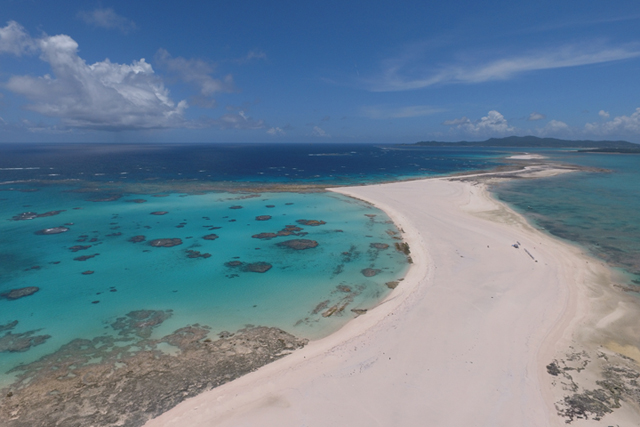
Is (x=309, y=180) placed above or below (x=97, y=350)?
above

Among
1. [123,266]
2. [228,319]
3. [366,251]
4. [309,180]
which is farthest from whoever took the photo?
[309,180]

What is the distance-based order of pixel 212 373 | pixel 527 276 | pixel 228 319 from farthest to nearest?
1. pixel 527 276
2. pixel 228 319
3. pixel 212 373

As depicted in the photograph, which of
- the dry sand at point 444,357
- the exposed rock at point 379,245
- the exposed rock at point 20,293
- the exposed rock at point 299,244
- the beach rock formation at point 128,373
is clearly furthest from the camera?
the exposed rock at point 299,244

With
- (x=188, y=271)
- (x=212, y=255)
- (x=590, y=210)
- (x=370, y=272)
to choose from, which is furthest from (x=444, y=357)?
(x=590, y=210)

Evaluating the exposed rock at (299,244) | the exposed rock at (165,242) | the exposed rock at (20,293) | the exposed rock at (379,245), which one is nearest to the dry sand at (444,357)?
the exposed rock at (379,245)

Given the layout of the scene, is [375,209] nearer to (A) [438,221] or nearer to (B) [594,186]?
(A) [438,221]

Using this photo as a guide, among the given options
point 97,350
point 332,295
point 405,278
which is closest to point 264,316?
point 332,295

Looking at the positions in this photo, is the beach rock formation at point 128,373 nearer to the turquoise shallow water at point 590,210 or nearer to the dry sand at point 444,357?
the dry sand at point 444,357
